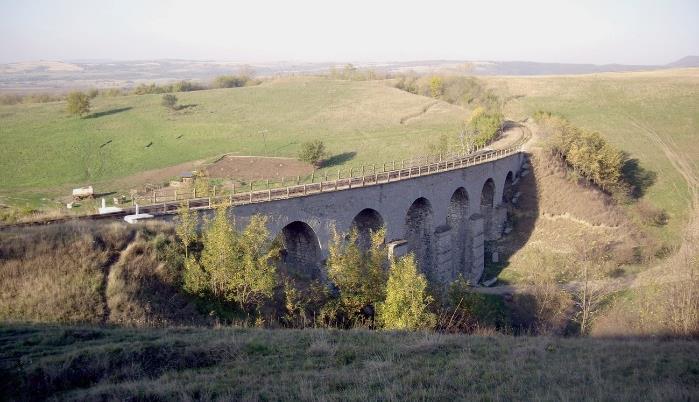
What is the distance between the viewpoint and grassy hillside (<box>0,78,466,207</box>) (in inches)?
1999

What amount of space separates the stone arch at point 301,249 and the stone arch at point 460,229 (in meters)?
14.5

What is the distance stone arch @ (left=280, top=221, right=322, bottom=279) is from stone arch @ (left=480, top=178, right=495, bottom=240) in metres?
21.2

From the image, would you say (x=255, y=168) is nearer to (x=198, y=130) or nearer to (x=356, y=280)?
(x=198, y=130)

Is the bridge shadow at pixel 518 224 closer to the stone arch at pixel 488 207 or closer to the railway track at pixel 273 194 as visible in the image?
the stone arch at pixel 488 207

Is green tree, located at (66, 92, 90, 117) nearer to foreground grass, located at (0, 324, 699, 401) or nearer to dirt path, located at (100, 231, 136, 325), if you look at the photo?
dirt path, located at (100, 231, 136, 325)

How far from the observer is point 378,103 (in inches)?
3127

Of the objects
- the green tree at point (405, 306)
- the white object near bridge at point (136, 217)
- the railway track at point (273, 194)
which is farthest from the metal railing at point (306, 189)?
the green tree at point (405, 306)

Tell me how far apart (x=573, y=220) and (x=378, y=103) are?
39334mm

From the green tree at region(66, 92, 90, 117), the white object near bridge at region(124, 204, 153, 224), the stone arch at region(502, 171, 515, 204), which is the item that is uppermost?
the green tree at region(66, 92, 90, 117)

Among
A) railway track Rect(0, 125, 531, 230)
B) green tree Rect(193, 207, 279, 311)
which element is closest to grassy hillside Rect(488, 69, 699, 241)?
railway track Rect(0, 125, 531, 230)

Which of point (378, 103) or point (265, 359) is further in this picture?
point (378, 103)

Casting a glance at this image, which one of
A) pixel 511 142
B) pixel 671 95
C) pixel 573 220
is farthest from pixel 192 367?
pixel 671 95

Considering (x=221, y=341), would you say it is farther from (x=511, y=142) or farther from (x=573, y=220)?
(x=511, y=142)

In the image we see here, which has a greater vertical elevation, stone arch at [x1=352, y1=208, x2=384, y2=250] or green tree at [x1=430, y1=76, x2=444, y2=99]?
green tree at [x1=430, y1=76, x2=444, y2=99]
